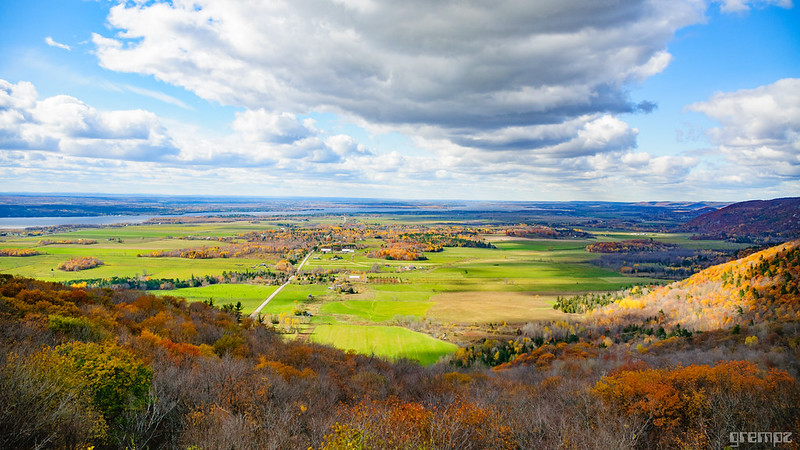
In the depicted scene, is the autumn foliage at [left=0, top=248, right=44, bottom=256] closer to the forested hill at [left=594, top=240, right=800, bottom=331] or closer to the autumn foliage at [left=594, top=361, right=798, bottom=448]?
the autumn foliage at [left=594, top=361, right=798, bottom=448]

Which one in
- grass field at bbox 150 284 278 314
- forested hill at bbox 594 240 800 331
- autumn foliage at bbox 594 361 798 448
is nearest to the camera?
autumn foliage at bbox 594 361 798 448

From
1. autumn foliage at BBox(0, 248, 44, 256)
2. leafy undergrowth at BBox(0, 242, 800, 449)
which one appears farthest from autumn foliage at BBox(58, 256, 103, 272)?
leafy undergrowth at BBox(0, 242, 800, 449)

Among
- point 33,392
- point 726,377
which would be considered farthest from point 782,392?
point 33,392

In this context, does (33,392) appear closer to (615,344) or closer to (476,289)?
(615,344)

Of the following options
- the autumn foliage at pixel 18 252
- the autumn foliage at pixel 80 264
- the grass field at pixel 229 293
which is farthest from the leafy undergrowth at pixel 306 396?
the autumn foliage at pixel 18 252

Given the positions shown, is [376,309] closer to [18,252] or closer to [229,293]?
[229,293]
